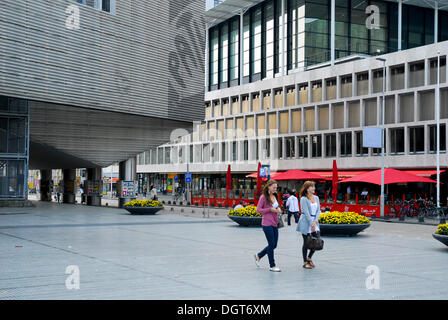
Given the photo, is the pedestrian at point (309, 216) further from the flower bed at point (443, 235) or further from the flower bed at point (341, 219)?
the flower bed at point (341, 219)

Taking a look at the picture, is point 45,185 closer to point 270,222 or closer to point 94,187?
point 94,187

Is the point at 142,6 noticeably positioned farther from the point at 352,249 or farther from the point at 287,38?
the point at 287,38

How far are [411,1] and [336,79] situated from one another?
13935 mm

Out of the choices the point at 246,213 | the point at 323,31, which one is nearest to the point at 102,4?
the point at 246,213

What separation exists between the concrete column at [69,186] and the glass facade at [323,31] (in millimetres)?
27278

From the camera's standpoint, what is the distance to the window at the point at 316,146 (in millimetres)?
58969

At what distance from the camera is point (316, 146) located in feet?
195

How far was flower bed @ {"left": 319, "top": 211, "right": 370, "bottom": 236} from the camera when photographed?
19203 millimetres

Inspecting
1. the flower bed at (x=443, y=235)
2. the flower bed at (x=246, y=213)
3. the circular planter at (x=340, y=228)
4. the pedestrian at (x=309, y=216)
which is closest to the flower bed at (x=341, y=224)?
the circular planter at (x=340, y=228)

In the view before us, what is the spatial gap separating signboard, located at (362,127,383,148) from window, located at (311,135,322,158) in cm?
2055

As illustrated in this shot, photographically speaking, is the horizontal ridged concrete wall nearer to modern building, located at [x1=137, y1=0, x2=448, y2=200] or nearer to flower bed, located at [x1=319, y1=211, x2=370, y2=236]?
flower bed, located at [x1=319, y1=211, x2=370, y2=236]

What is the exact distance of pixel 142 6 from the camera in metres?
36.9

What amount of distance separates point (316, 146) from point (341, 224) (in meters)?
40.7
